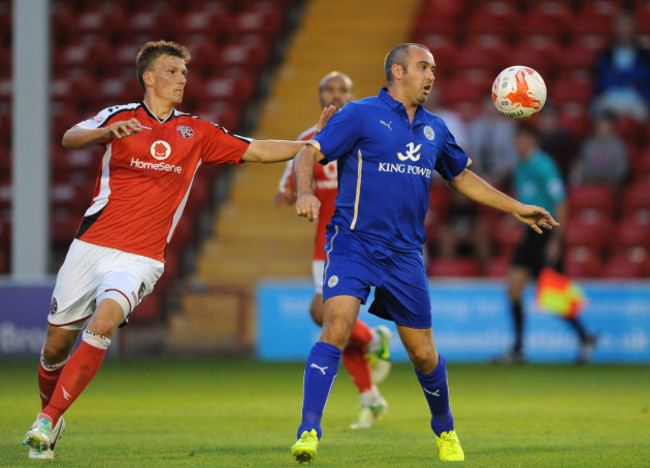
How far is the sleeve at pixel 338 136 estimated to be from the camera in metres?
6.14

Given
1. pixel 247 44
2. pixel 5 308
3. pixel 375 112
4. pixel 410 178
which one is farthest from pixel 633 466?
pixel 247 44

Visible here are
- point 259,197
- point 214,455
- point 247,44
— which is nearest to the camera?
point 214,455

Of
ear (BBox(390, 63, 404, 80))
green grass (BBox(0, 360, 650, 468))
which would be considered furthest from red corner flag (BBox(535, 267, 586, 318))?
ear (BBox(390, 63, 404, 80))

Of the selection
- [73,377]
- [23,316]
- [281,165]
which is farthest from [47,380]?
[281,165]

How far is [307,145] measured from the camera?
6156 mm

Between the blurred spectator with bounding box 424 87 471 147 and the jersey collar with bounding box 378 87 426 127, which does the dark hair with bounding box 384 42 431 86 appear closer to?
the jersey collar with bounding box 378 87 426 127

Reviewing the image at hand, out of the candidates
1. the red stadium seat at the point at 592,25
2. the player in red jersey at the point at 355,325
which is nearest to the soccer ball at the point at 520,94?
the player in red jersey at the point at 355,325

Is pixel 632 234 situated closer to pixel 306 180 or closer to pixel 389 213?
pixel 389 213

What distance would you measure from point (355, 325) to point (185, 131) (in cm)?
222

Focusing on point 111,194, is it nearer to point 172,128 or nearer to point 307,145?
point 172,128

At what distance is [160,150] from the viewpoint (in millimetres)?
6594

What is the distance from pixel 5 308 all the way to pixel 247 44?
23.9ft

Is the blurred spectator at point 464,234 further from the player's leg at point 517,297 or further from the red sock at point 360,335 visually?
the red sock at point 360,335

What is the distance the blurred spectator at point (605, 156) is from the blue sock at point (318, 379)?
10.1 meters
